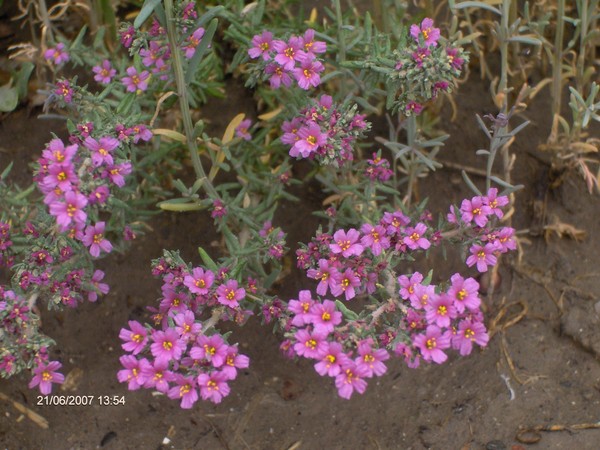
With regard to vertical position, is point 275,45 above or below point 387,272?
above

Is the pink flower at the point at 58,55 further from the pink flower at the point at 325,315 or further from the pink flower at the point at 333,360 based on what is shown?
the pink flower at the point at 333,360

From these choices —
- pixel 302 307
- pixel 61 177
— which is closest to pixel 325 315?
pixel 302 307

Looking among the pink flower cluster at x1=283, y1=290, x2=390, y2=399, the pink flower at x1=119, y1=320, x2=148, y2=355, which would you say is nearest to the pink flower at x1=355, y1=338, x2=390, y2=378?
the pink flower cluster at x1=283, y1=290, x2=390, y2=399

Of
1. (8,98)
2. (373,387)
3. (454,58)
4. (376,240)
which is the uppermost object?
(454,58)

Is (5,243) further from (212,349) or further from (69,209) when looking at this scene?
(212,349)

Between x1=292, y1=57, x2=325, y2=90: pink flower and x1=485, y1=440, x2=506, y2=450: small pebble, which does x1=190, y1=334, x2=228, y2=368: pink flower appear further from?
x1=485, y1=440, x2=506, y2=450: small pebble

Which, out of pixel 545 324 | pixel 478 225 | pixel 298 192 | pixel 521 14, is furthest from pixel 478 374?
pixel 521 14

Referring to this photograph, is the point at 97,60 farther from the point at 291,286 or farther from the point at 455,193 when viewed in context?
the point at 455,193
